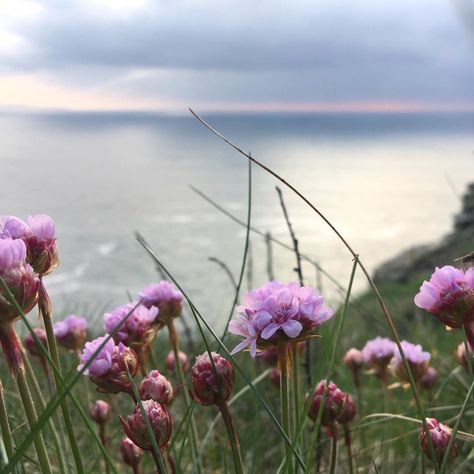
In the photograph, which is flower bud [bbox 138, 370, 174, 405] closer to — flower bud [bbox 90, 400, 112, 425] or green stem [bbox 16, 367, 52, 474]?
green stem [bbox 16, 367, 52, 474]

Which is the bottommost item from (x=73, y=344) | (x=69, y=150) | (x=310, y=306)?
(x=69, y=150)

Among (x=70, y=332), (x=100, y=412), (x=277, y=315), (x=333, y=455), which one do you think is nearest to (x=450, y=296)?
(x=277, y=315)

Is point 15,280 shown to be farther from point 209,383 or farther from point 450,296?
point 450,296

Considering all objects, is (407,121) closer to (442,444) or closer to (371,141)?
(371,141)

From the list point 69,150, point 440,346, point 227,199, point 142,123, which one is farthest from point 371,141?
point 440,346

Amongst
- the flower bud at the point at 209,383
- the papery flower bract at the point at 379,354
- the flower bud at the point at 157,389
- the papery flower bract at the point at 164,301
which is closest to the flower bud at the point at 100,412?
the papery flower bract at the point at 164,301

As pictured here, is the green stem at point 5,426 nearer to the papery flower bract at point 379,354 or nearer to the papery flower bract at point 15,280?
the papery flower bract at point 15,280
